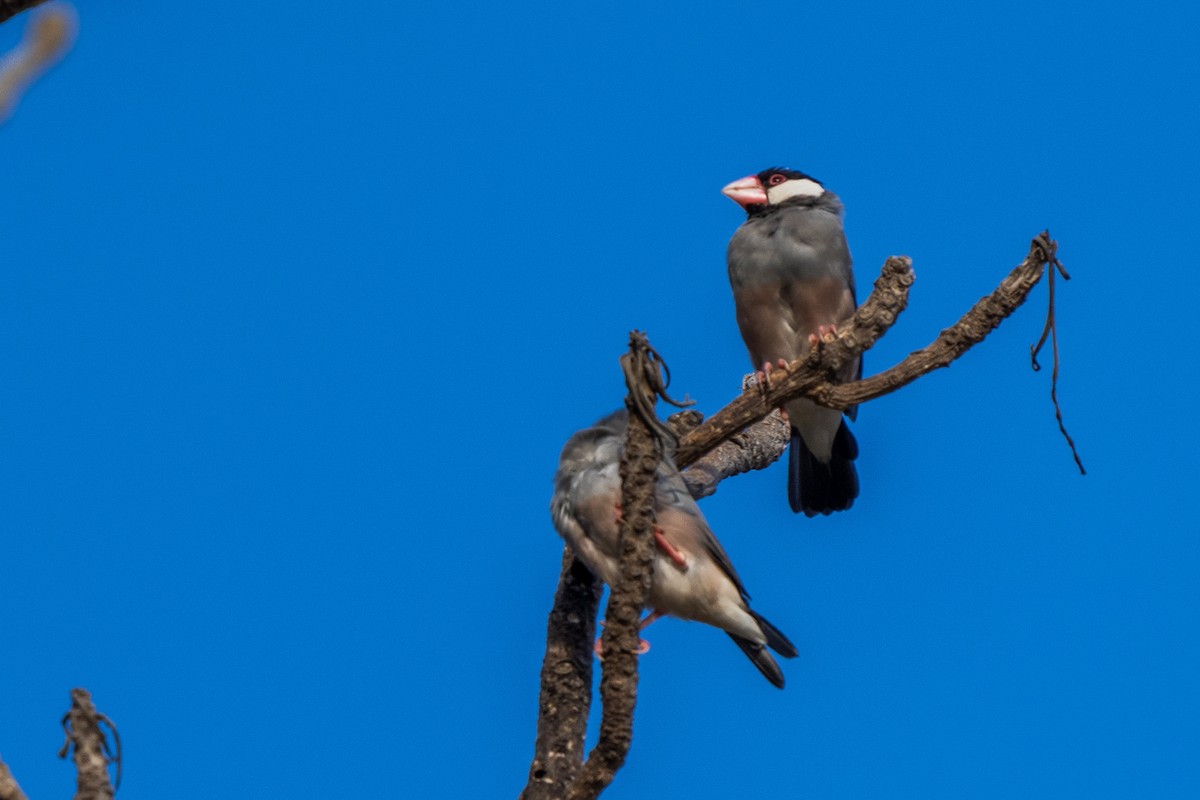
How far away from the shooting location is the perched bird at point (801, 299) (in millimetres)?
6902

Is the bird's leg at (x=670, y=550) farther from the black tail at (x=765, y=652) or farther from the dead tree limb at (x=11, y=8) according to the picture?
the dead tree limb at (x=11, y=8)

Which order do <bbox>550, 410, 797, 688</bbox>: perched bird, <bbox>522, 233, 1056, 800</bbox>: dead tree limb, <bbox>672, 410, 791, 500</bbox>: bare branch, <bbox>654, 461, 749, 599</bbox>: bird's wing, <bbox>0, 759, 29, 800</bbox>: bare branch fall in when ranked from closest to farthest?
<bbox>0, 759, 29, 800</bbox>: bare branch < <bbox>522, 233, 1056, 800</bbox>: dead tree limb < <bbox>550, 410, 797, 688</bbox>: perched bird < <bbox>654, 461, 749, 599</bbox>: bird's wing < <bbox>672, 410, 791, 500</bbox>: bare branch

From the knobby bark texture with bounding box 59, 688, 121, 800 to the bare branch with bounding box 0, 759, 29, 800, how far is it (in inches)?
4.1

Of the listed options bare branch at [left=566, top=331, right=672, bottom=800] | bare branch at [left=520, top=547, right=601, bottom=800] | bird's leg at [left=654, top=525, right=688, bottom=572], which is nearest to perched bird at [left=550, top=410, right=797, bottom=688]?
bird's leg at [left=654, top=525, right=688, bottom=572]

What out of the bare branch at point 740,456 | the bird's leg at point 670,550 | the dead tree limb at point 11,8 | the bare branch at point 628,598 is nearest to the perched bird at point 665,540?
the bird's leg at point 670,550

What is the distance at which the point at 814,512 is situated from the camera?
724cm

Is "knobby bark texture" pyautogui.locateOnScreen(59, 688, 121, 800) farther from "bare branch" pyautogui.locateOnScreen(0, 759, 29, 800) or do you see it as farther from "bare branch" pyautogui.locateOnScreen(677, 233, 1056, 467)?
"bare branch" pyautogui.locateOnScreen(677, 233, 1056, 467)

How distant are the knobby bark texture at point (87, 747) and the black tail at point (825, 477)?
452 centimetres

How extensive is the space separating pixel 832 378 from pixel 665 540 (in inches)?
30.0

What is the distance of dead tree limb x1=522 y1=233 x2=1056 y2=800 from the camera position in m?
4.38

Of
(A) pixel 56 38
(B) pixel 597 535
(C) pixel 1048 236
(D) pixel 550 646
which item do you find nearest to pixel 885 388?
(C) pixel 1048 236

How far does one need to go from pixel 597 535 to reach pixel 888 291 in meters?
1.19

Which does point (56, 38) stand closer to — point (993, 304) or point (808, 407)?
point (993, 304)

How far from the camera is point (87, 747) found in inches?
123
